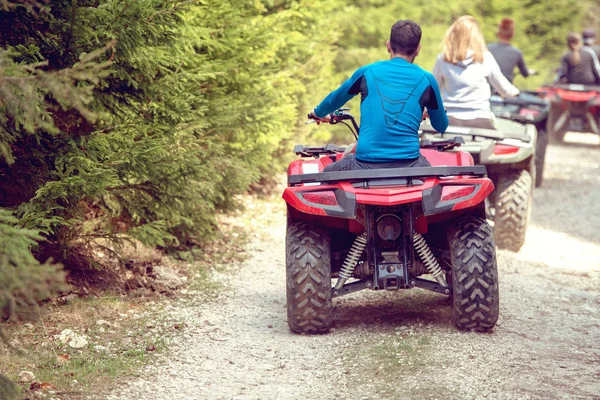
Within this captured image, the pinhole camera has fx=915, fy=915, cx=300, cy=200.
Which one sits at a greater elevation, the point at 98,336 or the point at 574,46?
the point at 574,46

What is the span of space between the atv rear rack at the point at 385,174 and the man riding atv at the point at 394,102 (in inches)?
12.1

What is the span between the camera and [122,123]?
6.93 metres

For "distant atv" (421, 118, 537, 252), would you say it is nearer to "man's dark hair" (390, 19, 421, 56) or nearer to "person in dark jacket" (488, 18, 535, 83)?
"man's dark hair" (390, 19, 421, 56)

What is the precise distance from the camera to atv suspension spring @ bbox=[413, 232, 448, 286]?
6340 millimetres

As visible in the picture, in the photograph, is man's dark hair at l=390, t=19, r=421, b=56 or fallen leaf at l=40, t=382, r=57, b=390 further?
man's dark hair at l=390, t=19, r=421, b=56

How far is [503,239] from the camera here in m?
9.39

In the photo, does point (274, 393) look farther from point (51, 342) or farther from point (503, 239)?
point (503, 239)

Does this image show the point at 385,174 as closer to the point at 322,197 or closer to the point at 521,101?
the point at 322,197

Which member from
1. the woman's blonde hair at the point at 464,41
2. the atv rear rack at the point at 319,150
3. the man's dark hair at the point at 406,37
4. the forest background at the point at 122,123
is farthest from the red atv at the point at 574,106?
the man's dark hair at the point at 406,37

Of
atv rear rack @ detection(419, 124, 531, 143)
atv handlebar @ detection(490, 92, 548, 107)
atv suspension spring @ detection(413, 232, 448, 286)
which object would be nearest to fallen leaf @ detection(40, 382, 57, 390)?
atv suspension spring @ detection(413, 232, 448, 286)

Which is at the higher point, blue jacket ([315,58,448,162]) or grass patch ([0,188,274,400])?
blue jacket ([315,58,448,162])

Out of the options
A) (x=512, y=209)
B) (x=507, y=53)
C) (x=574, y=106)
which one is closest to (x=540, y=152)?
(x=507, y=53)

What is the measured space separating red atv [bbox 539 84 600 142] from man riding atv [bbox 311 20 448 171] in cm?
1238

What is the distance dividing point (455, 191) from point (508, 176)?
369cm
